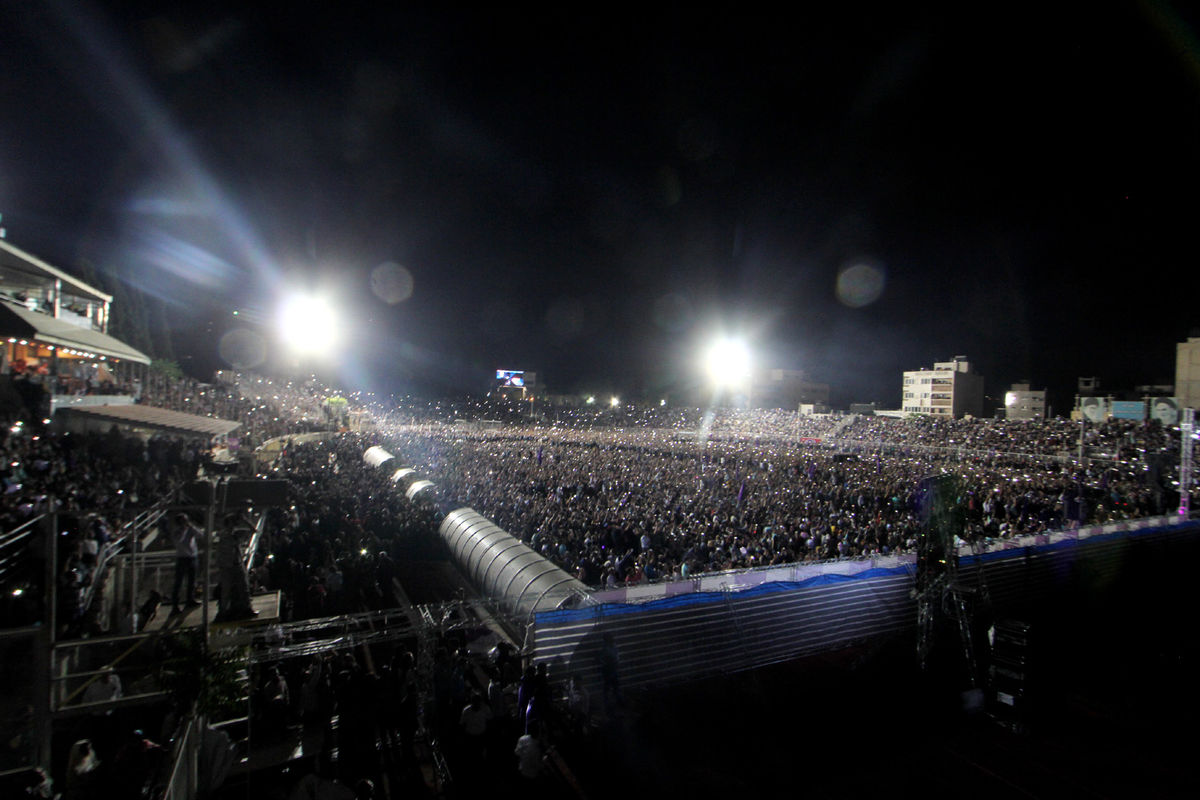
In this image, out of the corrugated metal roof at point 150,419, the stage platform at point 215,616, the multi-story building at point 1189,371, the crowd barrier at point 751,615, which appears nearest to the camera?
the crowd barrier at point 751,615

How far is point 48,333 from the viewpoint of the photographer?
11719 millimetres

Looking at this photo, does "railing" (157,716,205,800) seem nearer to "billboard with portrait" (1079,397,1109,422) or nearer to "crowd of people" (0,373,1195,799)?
"crowd of people" (0,373,1195,799)

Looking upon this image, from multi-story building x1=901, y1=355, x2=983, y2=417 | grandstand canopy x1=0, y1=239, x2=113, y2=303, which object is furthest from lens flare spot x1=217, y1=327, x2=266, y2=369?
multi-story building x1=901, y1=355, x2=983, y2=417

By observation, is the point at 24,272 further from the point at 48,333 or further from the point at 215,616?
the point at 215,616

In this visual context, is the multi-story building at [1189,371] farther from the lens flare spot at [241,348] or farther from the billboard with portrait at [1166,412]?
the lens flare spot at [241,348]

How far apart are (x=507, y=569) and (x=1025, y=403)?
61719 millimetres

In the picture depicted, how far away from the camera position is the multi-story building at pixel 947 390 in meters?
53.6

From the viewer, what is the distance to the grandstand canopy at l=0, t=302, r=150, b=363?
1034 cm

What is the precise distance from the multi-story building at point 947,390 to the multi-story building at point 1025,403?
2.98 m

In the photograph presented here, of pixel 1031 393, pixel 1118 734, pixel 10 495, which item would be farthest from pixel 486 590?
pixel 1031 393

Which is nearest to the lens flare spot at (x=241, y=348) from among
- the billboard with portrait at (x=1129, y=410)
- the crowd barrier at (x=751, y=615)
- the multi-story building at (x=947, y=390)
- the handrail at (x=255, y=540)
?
the handrail at (x=255, y=540)

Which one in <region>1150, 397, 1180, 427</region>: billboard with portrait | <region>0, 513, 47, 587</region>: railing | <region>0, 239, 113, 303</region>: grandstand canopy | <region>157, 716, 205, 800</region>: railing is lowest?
<region>157, 716, 205, 800</region>: railing

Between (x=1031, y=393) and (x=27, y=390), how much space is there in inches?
2683

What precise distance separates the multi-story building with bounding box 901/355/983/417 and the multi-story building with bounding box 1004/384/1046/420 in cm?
298
